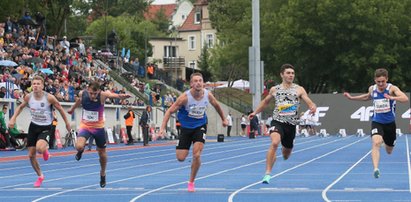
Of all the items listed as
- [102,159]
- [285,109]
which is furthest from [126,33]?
[285,109]

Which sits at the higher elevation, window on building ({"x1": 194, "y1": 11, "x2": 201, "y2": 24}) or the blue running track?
window on building ({"x1": 194, "y1": 11, "x2": 201, "y2": 24})

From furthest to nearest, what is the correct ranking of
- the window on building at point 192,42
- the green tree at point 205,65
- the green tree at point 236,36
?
the window on building at point 192,42 < the green tree at point 205,65 < the green tree at point 236,36

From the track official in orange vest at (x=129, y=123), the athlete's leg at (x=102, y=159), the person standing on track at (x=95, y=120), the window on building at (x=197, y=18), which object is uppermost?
the window on building at (x=197, y=18)

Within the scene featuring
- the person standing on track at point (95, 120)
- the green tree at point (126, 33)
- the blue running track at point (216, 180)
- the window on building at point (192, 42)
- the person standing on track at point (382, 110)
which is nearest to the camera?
the blue running track at point (216, 180)

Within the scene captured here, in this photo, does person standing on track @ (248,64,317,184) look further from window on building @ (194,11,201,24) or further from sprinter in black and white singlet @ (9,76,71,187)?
window on building @ (194,11,201,24)

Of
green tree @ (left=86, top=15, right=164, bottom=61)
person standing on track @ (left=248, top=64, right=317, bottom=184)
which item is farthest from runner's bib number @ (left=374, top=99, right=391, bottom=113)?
green tree @ (left=86, top=15, right=164, bottom=61)

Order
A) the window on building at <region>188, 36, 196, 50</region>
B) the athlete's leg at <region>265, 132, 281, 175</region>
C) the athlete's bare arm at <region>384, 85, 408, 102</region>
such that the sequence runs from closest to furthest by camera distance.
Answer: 1. the athlete's leg at <region>265, 132, 281, 175</region>
2. the athlete's bare arm at <region>384, 85, 408, 102</region>
3. the window on building at <region>188, 36, 196, 50</region>

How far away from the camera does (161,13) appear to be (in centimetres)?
16062

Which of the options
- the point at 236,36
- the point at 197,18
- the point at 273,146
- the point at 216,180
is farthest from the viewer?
the point at 197,18

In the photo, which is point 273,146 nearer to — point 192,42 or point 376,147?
point 376,147

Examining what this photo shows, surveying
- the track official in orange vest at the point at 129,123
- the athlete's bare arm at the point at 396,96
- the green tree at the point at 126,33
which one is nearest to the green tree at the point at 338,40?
the green tree at the point at 126,33

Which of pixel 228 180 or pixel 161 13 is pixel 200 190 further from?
pixel 161 13

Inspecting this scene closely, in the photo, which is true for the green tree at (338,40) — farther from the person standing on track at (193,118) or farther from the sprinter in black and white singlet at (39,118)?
the person standing on track at (193,118)

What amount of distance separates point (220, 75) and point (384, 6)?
34.8 meters
